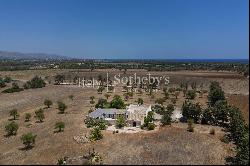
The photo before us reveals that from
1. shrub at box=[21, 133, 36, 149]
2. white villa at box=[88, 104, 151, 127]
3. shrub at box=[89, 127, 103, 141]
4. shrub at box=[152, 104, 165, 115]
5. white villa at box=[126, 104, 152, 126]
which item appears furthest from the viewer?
shrub at box=[152, 104, 165, 115]

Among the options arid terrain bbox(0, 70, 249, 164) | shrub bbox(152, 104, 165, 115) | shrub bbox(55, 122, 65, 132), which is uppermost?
shrub bbox(152, 104, 165, 115)

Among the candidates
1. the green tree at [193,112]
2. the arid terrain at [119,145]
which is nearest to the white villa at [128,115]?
the arid terrain at [119,145]

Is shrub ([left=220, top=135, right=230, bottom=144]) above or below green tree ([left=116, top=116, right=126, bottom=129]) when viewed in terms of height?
below

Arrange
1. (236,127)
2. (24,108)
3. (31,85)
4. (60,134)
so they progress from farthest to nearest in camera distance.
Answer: (31,85) → (24,108) → (60,134) → (236,127)

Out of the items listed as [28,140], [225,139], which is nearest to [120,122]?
[28,140]

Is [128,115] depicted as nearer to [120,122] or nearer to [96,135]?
[120,122]

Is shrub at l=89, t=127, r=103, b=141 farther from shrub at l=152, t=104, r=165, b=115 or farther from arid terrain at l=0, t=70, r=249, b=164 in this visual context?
shrub at l=152, t=104, r=165, b=115

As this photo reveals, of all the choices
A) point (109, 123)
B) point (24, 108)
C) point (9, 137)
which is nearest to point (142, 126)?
point (109, 123)

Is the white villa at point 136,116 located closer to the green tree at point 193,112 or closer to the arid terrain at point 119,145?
the arid terrain at point 119,145

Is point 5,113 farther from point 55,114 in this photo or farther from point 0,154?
point 0,154

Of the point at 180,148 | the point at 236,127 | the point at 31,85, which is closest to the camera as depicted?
the point at 180,148

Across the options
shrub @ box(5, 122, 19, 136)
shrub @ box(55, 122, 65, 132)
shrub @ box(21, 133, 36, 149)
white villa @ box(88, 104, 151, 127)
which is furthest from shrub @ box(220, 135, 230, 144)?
shrub @ box(5, 122, 19, 136)
